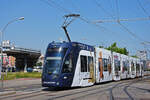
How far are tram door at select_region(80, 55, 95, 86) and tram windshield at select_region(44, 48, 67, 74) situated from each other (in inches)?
91.9

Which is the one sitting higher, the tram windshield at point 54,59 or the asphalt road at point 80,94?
the tram windshield at point 54,59

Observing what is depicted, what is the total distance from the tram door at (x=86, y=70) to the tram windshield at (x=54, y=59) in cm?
233

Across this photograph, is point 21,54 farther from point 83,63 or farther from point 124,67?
point 83,63

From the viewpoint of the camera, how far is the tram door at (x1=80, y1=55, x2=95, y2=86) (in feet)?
57.0

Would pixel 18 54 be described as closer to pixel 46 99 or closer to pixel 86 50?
pixel 86 50

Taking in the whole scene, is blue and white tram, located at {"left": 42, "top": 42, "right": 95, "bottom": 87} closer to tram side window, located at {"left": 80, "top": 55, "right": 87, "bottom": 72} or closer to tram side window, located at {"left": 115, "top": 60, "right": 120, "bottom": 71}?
tram side window, located at {"left": 80, "top": 55, "right": 87, "bottom": 72}

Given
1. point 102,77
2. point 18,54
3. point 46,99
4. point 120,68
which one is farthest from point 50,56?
point 18,54

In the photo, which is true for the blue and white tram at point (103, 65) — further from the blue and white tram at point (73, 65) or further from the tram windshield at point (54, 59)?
the tram windshield at point (54, 59)

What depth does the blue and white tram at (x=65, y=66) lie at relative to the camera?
15.2 meters

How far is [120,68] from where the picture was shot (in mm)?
28750

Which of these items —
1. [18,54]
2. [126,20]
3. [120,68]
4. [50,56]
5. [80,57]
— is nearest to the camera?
[50,56]

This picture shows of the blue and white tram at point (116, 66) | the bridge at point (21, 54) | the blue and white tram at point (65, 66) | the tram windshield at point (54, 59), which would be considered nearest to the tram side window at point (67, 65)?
the blue and white tram at point (65, 66)

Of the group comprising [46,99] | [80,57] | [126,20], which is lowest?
[46,99]

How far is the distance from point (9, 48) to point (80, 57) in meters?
60.3
